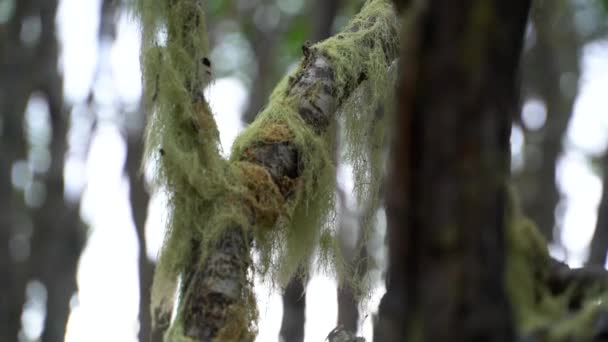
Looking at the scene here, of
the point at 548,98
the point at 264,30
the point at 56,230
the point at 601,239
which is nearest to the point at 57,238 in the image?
the point at 56,230

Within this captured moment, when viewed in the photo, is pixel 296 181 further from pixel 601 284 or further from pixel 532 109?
pixel 532 109

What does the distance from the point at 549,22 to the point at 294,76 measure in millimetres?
5778

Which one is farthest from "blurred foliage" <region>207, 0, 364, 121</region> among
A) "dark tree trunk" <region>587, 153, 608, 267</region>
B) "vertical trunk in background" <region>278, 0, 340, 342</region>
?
"dark tree trunk" <region>587, 153, 608, 267</region>

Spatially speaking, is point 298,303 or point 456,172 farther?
point 298,303

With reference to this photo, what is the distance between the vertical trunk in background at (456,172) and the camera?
958 millimetres

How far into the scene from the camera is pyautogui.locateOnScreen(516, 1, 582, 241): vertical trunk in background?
7.28 meters

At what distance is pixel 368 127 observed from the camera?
306 centimetres

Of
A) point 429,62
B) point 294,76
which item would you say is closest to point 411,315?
point 429,62

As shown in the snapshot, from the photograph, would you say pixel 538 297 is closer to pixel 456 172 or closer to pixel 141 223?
pixel 456 172

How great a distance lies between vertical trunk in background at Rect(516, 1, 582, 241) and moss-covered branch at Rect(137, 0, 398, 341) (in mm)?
3989

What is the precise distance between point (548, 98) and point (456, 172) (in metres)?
7.83

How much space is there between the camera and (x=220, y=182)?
234 centimetres

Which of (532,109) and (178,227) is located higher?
(532,109)

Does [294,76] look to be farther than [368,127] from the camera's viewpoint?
No
